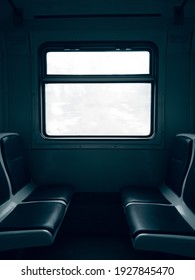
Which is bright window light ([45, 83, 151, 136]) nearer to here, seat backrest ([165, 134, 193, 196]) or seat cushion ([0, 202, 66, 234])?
seat backrest ([165, 134, 193, 196])

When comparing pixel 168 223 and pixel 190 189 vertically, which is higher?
pixel 190 189

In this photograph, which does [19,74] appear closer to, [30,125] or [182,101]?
[30,125]

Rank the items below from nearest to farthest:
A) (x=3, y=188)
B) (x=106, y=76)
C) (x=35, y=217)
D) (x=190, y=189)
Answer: (x=35, y=217) → (x=190, y=189) → (x=3, y=188) → (x=106, y=76)

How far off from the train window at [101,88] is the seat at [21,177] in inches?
24.8

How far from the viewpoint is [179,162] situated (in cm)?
310

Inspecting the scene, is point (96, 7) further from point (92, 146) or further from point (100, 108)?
point (92, 146)

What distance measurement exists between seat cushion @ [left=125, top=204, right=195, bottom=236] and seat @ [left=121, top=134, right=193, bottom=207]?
0.72ft

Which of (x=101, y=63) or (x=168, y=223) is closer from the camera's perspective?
(x=168, y=223)

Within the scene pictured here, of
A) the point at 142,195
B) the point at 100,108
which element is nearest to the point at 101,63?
the point at 100,108

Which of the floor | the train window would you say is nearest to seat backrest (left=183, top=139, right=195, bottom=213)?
the floor

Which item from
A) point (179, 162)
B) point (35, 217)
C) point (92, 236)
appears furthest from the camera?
point (92, 236)

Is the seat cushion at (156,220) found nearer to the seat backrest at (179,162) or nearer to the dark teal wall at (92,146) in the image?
the seat backrest at (179,162)

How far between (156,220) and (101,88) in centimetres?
175
